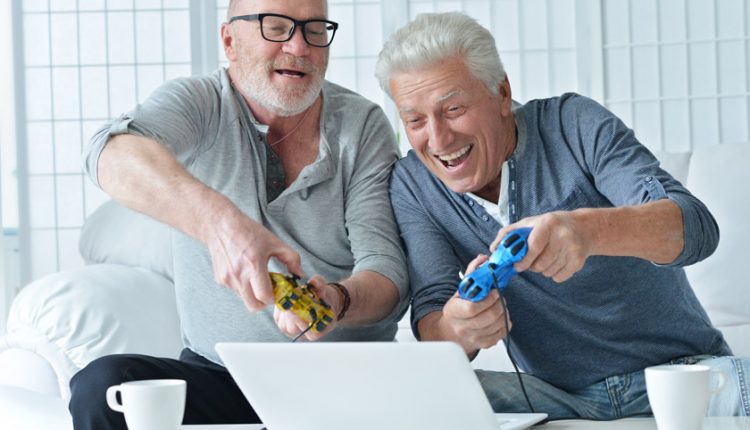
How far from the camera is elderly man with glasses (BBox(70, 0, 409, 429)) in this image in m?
1.76

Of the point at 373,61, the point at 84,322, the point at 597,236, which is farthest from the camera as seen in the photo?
the point at 373,61

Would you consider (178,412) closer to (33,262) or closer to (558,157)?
(558,157)

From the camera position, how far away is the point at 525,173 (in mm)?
1794

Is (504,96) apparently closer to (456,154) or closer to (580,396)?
(456,154)

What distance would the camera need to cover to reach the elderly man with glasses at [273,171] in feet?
5.77

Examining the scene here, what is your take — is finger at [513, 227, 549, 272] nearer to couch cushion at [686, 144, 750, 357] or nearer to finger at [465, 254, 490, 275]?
finger at [465, 254, 490, 275]

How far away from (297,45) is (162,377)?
677 millimetres

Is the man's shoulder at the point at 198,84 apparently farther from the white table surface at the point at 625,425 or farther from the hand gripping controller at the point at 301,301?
the white table surface at the point at 625,425

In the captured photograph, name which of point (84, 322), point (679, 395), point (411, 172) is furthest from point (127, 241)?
point (679, 395)

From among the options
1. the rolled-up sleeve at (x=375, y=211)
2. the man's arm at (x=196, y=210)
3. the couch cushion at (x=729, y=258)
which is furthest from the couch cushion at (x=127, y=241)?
the couch cushion at (x=729, y=258)

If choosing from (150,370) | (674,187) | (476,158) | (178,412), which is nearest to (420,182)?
(476,158)

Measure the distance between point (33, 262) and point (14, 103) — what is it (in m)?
0.71

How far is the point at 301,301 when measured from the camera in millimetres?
1382

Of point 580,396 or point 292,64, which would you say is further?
point 292,64
